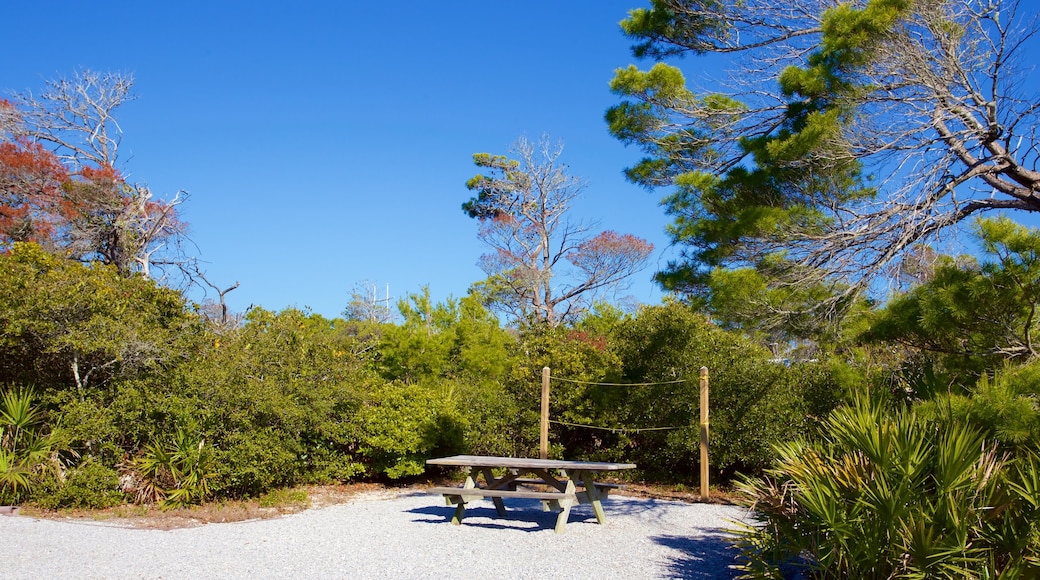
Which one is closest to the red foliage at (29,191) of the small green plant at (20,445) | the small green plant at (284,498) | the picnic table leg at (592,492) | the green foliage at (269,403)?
the green foliage at (269,403)

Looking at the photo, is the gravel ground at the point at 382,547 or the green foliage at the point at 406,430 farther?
the green foliage at the point at 406,430

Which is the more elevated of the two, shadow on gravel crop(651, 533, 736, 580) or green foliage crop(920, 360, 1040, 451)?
green foliage crop(920, 360, 1040, 451)

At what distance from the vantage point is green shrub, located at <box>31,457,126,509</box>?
25.2ft

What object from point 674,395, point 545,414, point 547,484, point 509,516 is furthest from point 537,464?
point 674,395

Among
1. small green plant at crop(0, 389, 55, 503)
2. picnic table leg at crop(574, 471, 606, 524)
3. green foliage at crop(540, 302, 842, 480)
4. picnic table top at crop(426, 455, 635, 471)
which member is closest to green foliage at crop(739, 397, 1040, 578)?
picnic table top at crop(426, 455, 635, 471)

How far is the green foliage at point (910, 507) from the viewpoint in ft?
12.8

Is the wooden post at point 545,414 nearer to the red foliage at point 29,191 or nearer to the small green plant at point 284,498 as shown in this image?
the small green plant at point 284,498

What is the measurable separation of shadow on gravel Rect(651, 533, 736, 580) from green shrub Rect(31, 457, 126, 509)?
18.6ft

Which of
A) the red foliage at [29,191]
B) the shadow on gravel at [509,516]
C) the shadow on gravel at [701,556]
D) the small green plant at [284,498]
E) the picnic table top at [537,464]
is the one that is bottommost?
the shadow on gravel at [701,556]

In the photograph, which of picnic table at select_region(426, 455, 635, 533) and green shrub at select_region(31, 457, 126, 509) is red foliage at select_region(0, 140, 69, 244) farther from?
picnic table at select_region(426, 455, 635, 533)

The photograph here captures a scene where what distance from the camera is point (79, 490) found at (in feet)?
25.3

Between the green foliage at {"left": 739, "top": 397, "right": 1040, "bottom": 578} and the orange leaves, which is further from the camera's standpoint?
the orange leaves

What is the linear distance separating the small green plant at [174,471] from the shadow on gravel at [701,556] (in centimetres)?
493

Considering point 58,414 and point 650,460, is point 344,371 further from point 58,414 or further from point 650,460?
point 650,460
